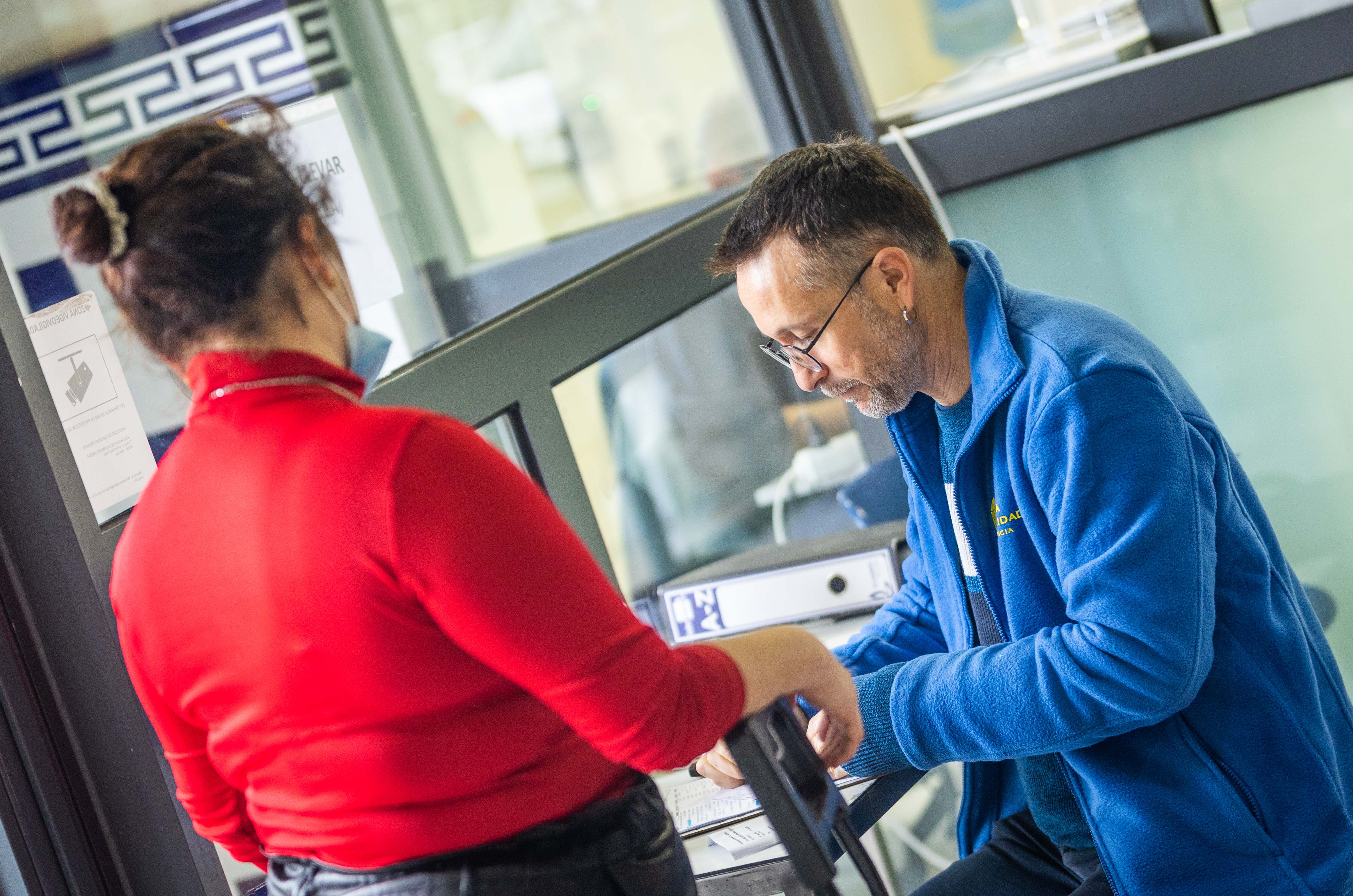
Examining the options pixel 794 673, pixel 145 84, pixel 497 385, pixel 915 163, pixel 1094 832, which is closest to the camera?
pixel 794 673

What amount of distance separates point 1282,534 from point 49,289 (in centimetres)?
234

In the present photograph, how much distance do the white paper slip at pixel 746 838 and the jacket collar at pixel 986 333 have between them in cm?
49

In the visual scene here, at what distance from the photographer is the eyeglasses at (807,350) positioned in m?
1.40

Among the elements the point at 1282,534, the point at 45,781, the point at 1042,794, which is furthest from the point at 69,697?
the point at 1282,534

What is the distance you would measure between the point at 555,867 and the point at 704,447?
233 centimetres

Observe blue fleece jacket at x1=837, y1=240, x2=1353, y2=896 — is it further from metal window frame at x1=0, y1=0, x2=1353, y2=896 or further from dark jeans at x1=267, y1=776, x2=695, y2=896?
metal window frame at x1=0, y1=0, x2=1353, y2=896

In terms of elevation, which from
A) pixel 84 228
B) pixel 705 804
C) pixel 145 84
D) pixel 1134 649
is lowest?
pixel 705 804

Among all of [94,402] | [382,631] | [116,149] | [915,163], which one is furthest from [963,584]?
[915,163]

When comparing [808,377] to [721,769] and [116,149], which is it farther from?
[116,149]

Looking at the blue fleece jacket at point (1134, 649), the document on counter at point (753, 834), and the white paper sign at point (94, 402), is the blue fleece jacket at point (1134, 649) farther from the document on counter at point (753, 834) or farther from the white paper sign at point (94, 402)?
the white paper sign at point (94, 402)

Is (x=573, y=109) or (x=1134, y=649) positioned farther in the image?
(x=573, y=109)

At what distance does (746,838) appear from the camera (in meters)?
1.30

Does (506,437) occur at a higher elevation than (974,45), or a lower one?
lower

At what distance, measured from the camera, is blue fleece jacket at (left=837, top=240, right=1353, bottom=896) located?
1181mm
